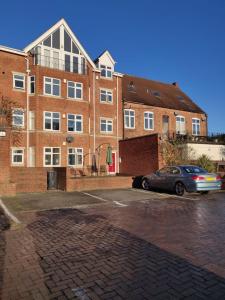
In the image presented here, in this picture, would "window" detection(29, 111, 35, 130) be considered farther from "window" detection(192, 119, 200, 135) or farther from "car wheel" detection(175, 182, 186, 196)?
"window" detection(192, 119, 200, 135)

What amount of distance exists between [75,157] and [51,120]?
3933 millimetres

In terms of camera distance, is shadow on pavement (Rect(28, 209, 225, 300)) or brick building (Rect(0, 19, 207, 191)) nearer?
shadow on pavement (Rect(28, 209, 225, 300))

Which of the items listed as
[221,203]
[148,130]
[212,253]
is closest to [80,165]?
[148,130]

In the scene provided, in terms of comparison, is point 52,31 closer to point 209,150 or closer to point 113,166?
point 113,166

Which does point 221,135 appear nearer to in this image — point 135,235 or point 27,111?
point 27,111

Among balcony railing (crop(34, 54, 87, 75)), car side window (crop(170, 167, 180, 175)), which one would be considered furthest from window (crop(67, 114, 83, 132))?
car side window (crop(170, 167, 180, 175))

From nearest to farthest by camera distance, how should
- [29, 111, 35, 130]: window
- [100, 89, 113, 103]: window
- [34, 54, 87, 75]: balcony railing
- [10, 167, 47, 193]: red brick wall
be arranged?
[10, 167, 47, 193]: red brick wall
[29, 111, 35, 130]: window
[34, 54, 87, 75]: balcony railing
[100, 89, 113, 103]: window

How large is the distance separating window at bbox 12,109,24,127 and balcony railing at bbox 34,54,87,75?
14.9 feet

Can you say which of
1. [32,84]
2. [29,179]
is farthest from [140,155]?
[32,84]

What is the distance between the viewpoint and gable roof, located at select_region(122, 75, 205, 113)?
99.2 feet

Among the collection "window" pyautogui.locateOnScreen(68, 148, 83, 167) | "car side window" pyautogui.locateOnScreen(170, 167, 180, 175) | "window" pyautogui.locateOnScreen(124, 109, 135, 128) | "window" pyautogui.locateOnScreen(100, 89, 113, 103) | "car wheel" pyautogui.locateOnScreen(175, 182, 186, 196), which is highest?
"window" pyautogui.locateOnScreen(100, 89, 113, 103)

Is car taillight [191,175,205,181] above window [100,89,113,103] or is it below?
below

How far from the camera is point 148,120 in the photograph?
97.2ft

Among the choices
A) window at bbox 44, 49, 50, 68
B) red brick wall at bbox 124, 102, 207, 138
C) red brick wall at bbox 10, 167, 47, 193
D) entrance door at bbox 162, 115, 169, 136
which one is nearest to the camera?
red brick wall at bbox 10, 167, 47, 193
